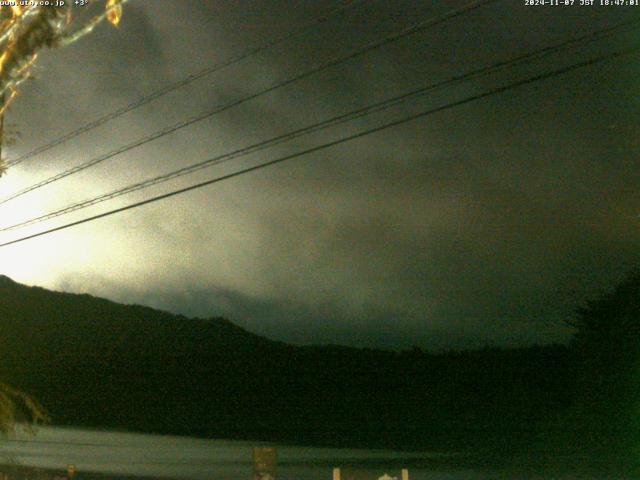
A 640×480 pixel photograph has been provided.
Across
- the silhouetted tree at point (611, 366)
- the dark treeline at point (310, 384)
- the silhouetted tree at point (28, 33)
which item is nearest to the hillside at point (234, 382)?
the dark treeline at point (310, 384)

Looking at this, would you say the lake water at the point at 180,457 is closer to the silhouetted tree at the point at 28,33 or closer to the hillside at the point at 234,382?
the hillside at the point at 234,382

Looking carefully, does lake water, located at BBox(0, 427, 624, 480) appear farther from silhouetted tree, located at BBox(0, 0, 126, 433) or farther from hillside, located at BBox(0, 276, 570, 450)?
silhouetted tree, located at BBox(0, 0, 126, 433)

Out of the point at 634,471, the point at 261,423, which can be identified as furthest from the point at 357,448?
the point at 634,471

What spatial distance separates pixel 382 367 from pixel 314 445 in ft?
63.6

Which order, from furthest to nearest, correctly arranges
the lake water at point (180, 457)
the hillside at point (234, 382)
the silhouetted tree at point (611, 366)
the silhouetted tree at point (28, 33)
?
the hillside at point (234, 382)
the lake water at point (180, 457)
the silhouetted tree at point (611, 366)
the silhouetted tree at point (28, 33)

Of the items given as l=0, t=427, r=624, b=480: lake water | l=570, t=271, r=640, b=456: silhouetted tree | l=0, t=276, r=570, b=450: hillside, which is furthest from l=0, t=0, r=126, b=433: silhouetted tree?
l=0, t=276, r=570, b=450: hillside

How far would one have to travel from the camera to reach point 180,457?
53.1m

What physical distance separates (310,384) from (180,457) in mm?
28812

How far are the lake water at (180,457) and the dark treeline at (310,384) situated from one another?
3.97 metres

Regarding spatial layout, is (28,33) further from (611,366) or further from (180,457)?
(180,457)

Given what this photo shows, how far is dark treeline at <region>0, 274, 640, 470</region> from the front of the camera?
33.4 metres

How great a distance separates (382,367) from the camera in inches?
2995

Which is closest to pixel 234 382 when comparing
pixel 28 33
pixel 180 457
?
pixel 180 457

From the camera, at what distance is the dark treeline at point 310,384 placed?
3338 centimetres
